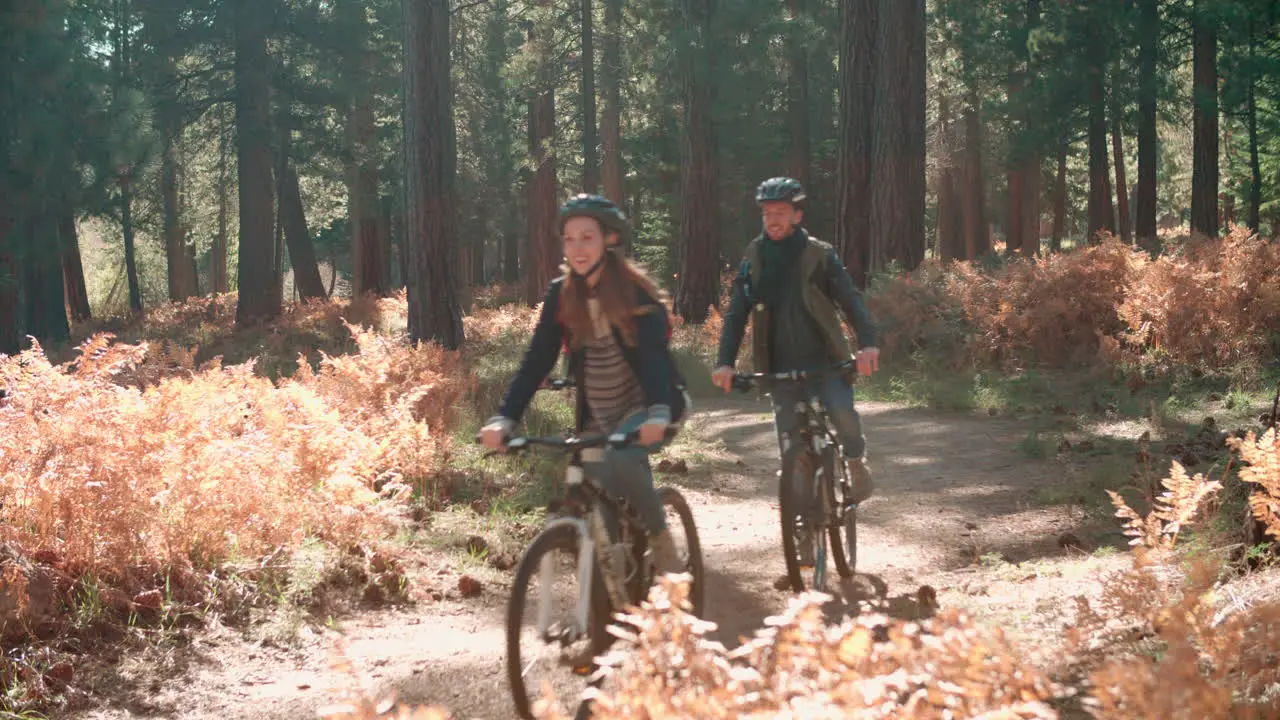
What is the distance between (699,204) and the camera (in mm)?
22562

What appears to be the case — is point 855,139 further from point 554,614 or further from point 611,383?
point 554,614

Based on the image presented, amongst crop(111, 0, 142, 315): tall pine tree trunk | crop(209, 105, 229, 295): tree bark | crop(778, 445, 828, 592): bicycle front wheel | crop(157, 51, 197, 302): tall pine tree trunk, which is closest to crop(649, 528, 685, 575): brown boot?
crop(778, 445, 828, 592): bicycle front wheel

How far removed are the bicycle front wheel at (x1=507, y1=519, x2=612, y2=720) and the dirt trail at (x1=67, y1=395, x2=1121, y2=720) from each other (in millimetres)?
567

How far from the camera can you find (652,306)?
462 cm

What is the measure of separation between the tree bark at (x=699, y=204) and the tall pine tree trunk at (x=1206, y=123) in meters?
10.6

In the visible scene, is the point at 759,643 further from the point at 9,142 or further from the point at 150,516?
the point at 9,142

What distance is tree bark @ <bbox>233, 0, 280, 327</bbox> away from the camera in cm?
2701

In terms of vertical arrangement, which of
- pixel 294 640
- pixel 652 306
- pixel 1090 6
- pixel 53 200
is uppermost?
pixel 1090 6

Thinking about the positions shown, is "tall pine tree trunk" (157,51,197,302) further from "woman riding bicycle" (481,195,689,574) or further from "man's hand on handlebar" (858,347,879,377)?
"woman riding bicycle" (481,195,689,574)

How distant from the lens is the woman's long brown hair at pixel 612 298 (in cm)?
455

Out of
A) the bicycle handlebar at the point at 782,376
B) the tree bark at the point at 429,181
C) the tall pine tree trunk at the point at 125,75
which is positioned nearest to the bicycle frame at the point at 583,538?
the bicycle handlebar at the point at 782,376

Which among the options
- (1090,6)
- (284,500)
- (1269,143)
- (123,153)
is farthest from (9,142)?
(1269,143)

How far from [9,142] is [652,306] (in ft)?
63.3

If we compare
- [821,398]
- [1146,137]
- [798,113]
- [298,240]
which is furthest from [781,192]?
[298,240]
